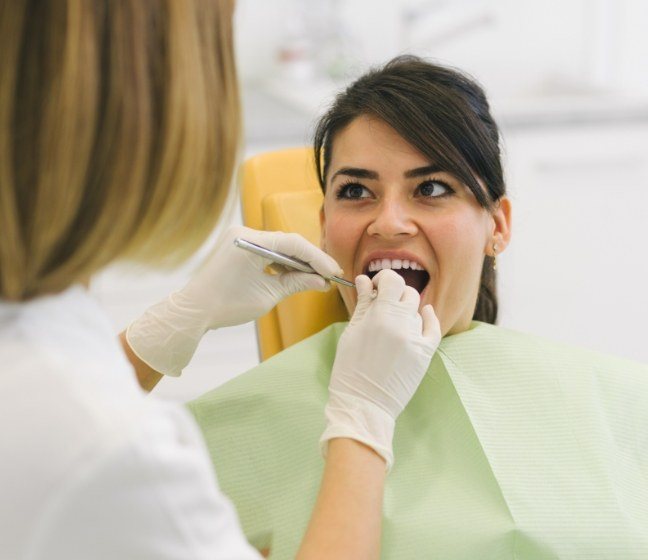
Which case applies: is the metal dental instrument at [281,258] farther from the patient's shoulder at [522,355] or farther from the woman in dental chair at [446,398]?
the patient's shoulder at [522,355]

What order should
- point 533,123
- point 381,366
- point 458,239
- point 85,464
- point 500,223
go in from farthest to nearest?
point 533,123
point 500,223
point 458,239
point 381,366
point 85,464

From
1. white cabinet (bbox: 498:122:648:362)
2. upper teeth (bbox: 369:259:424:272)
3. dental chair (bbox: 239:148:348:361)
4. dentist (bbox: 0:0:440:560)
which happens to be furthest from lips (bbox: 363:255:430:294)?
white cabinet (bbox: 498:122:648:362)

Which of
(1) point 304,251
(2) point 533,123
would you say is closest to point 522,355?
(1) point 304,251

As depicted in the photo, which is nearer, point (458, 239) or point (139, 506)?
point (139, 506)

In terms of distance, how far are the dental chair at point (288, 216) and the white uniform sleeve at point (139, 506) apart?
847mm

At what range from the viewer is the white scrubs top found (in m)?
0.80

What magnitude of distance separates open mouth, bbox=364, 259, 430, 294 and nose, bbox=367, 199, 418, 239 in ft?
0.14

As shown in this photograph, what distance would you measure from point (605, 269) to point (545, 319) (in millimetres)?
223

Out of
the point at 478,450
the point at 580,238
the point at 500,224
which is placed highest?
the point at 500,224

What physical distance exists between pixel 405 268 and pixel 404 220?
0.29 feet

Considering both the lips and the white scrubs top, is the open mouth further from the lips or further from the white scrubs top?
the white scrubs top

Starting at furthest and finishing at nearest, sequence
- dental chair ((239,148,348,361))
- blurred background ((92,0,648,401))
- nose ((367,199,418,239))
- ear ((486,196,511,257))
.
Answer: blurred background ((92,0,648,401))
dental chair ((239,148,348,361))
ear ((486,196,511,257))
nose ((367,199,418,239))

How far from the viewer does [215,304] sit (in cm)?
152

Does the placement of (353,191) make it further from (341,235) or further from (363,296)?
(363,296)
